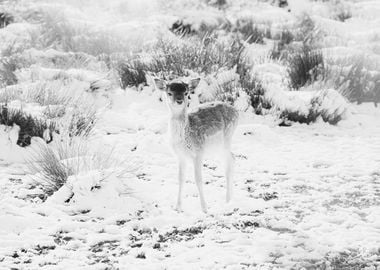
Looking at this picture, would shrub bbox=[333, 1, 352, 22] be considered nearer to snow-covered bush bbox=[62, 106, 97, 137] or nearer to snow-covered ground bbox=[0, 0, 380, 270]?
snow-covered ground bbox=[0, 0, 380, 270]

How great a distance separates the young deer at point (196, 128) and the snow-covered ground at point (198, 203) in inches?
12.9

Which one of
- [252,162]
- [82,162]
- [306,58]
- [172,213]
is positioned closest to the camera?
[172,213]

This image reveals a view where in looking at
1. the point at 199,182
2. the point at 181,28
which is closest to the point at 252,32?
the point at 181,28

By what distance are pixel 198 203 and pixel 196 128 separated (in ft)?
2.57

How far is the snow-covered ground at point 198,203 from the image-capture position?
4.27m

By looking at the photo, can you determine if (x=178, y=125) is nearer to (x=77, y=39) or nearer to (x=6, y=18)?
(x=77, y=39)

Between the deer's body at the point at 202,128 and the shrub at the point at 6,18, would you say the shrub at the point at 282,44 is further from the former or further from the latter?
the shrub at the point at 6,18

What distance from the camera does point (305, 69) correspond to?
32.1 ft

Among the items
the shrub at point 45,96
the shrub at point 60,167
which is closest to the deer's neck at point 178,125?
the shrub at point 60,167

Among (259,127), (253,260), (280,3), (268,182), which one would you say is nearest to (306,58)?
(259,127)

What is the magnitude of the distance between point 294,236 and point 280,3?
15.0m

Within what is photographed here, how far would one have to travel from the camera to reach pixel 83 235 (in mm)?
4723

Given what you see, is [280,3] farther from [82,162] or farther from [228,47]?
[82,162]

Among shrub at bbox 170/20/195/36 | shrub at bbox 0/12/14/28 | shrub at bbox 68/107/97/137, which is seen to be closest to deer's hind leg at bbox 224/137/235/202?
shrub at bbox 68/107/97/137
